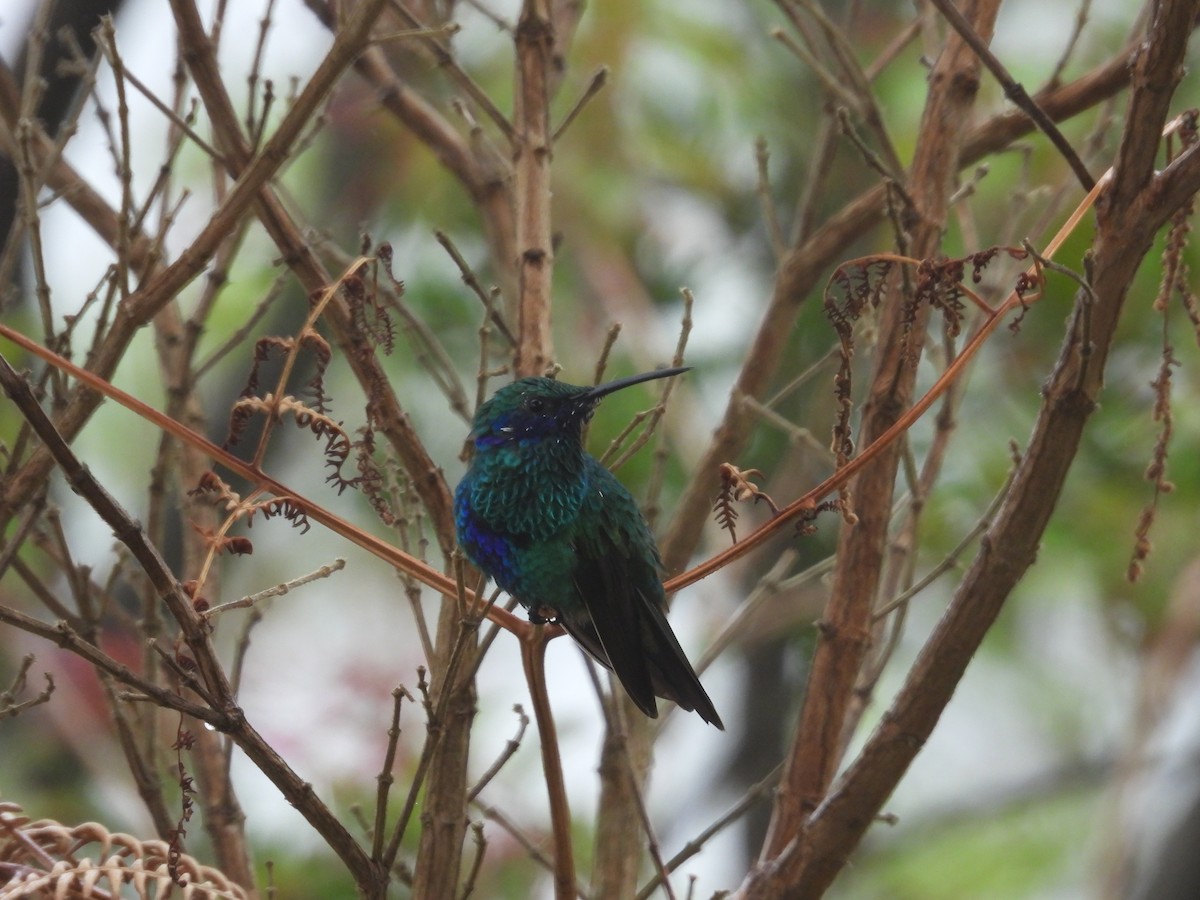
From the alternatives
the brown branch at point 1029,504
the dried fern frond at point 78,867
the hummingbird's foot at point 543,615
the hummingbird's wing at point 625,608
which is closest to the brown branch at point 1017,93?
the brown branch at point 1029,504

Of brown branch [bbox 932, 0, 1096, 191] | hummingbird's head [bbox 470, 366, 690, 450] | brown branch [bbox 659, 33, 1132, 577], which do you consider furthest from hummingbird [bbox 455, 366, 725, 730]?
brown branch [bbox 932, 0, 1096, 191]

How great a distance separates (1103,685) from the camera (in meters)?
5.72

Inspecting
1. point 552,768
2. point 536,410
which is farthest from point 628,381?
point 552,768

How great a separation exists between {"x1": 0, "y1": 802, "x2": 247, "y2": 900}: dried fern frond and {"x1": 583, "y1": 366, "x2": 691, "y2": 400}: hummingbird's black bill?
67 cm

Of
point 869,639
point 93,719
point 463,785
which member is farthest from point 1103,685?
point 463,785

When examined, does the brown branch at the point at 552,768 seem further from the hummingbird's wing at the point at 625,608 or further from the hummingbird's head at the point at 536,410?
the hummingbird's head at the point at 536,410

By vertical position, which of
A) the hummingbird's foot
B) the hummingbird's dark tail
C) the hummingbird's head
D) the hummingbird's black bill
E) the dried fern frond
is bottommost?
the dried fern frond

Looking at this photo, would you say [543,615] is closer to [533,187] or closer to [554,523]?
[554,523]

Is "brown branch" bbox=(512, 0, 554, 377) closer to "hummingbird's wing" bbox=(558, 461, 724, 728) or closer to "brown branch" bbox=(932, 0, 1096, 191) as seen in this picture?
"hummingbird's wing" bbox=(558, 461, 724, 728)

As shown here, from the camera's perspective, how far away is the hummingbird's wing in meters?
1.55

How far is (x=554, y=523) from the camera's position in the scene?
1669 millimetres

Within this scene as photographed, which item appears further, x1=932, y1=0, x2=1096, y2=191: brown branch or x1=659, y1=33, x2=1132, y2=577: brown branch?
x1=659, y1=33, x2=1132, y2=577: brown branch

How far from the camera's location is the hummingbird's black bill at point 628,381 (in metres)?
1.45

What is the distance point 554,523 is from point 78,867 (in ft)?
2.21
